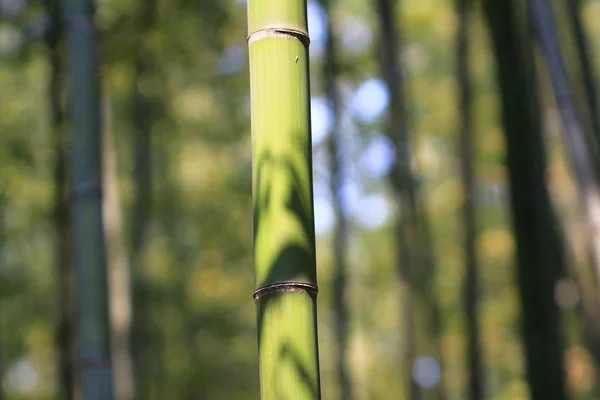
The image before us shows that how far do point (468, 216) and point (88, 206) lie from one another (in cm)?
191

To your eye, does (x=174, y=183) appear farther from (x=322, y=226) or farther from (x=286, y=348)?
(x=286, y=348)

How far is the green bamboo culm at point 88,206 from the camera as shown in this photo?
82.7 inches

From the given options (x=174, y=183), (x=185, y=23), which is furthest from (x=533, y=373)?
(x=174, y=183)

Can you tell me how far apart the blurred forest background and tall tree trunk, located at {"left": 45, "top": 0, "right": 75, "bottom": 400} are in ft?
0.04

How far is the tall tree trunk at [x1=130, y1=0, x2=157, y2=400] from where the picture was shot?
4441 millimetres

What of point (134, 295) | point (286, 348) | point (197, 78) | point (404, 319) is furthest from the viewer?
point (197, 78)

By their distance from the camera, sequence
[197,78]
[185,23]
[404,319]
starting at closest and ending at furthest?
[404,319]
[185,23]
[197,78]

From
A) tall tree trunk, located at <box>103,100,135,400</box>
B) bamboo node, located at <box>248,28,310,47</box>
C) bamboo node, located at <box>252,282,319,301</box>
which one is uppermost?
tall tree trunk, located at <box>103,100,135,400</box>

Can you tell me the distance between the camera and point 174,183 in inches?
259

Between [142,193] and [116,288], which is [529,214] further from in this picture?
[142,193]

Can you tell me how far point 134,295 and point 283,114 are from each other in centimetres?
461

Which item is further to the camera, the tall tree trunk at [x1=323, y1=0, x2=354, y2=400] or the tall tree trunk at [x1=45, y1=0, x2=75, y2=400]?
the tall tree trunk at [x1=45, y1=0, x2=75, y2=400]

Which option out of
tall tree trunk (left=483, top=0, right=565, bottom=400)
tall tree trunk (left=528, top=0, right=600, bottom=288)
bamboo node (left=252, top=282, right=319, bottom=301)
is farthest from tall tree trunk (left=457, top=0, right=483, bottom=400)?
bamboo node (left=252, top=282, right=319, bottom=301)

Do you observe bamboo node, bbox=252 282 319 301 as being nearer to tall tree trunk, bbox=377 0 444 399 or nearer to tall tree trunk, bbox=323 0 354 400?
tall tree trunk, bbox=377 0 444 399
